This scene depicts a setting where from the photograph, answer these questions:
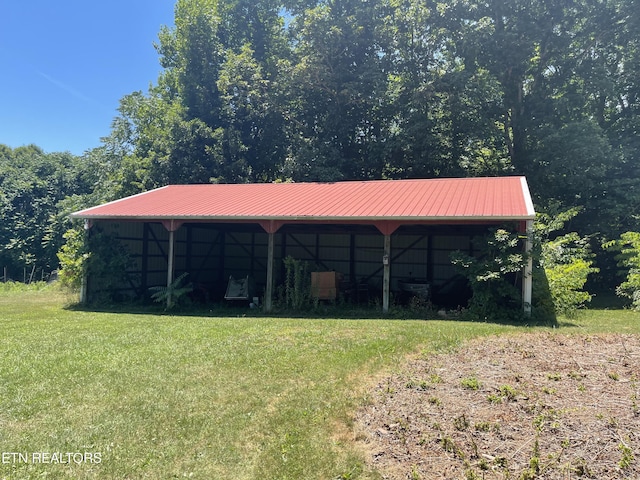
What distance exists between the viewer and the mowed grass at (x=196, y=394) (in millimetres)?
3670

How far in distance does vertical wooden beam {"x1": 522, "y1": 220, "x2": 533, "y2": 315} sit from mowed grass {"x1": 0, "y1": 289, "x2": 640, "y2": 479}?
1278 mm

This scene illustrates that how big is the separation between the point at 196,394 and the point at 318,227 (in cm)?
1187

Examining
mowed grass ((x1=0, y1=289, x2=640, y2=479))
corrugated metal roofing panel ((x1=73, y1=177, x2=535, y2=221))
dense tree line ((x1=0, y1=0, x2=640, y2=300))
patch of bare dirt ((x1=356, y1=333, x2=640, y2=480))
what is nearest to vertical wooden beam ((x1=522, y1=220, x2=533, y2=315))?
corrugated metal roofing panel ((x1=73, y1=177, x2=535, y2=221))

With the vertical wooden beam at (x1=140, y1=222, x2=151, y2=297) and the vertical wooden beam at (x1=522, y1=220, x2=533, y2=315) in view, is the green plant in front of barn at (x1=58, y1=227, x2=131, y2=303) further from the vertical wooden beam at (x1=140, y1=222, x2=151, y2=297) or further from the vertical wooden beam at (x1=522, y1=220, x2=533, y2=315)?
the vertical wooden beam at (x1=522, y1=220, x2=533, y2=315)

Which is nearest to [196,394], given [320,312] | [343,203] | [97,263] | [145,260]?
[320,312]

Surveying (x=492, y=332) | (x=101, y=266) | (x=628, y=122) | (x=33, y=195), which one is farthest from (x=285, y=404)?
(x=33, y=195)

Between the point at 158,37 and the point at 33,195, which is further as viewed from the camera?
the point at 158,37

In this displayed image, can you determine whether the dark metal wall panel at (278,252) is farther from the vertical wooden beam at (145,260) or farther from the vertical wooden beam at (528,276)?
the vertical wooden beam at (528,276)

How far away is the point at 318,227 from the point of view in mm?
16641

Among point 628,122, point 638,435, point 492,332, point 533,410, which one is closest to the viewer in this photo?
point 638,435

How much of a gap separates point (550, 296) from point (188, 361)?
8.04 m

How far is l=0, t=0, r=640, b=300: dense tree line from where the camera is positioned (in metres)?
18.3

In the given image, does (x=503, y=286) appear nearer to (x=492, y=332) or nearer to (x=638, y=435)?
(x=492, y=332)

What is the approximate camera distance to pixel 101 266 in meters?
13.2
